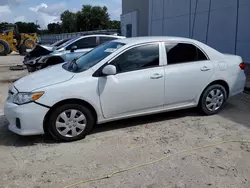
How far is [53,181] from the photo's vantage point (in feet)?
10.7

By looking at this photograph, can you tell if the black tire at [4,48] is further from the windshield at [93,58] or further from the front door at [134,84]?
the front door at [134,84]

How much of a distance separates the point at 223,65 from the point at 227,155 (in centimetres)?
210

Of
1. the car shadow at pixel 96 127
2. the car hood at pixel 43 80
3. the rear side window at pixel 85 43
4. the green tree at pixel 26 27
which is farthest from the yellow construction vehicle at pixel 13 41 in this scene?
the green tree at pixel 26 27

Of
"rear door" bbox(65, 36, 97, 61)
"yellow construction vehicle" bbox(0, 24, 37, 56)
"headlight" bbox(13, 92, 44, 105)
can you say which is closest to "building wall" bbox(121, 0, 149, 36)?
"yellow construction vehicle" bbox(0, 24, 37, 56)

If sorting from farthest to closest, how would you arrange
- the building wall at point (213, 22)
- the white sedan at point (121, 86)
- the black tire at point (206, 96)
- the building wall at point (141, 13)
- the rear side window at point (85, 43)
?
the building wall at point (141, 13)
the building wall at point (213, 22)
the rear side window at point (85, 43)
the black tire at point (206, 96)
the white sedan at point (121, 86)

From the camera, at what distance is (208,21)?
1498cm

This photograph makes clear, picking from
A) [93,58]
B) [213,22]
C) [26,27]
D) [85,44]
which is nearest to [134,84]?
[93,58]

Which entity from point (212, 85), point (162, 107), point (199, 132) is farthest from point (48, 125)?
point (212, 85)

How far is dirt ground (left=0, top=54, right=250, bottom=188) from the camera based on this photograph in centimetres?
326

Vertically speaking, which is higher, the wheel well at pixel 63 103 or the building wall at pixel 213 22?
the building wall at pixel 213 22

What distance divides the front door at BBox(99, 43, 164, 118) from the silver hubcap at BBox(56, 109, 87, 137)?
400 millimetres

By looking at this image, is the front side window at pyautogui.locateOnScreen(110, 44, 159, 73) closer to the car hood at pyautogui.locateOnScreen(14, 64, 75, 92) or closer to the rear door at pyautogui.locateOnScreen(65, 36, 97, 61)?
the car hood at pyautogui.locateOnScreen(14, 64, 75, 92)

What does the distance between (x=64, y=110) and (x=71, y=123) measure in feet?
0.78

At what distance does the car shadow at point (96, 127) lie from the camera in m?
4.35
